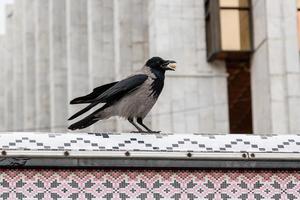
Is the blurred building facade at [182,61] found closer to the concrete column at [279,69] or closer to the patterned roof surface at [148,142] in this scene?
the concrete column at [279,69]

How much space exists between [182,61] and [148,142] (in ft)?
→ 93.6

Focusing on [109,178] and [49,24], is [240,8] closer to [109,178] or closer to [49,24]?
[49,24]

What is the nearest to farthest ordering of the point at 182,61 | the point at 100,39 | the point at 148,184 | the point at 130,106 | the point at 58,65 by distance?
the point at 148,184, the point at 130,106, the point at 182,61, the point at 100,39, the point at 58,65

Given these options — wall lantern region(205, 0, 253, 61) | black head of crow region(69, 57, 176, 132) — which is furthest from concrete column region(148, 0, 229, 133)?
black head of crow region(69, 57, 176, 132)

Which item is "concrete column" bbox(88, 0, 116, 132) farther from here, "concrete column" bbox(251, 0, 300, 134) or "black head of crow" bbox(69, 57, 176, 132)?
"black head of crow" bbox(69, 57, 176, 132)

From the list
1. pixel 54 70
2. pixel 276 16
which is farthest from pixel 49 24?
pixel 276 16

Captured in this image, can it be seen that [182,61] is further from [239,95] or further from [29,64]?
[29,64]

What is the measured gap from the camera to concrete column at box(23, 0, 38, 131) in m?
60.3

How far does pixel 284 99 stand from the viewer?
29203 mm

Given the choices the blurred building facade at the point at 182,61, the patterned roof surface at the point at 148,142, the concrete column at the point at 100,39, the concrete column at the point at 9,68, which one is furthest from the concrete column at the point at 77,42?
the patterned roof surface at the point at 148,142

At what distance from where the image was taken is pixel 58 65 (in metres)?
50.6

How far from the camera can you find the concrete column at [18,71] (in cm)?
6656

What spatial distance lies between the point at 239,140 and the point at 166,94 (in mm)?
28015

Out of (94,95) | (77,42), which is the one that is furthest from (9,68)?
(94,95)
